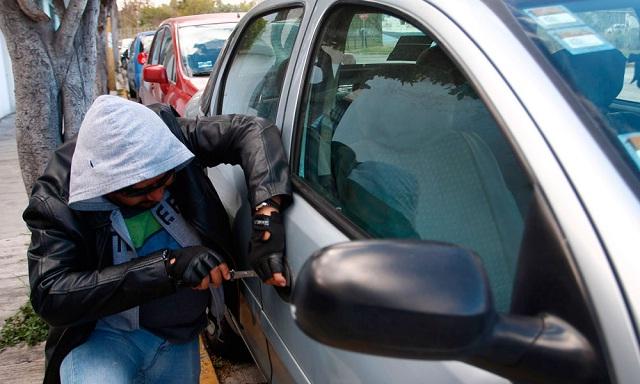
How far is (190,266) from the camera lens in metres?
1.82

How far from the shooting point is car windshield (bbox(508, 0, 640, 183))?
1.16 meters

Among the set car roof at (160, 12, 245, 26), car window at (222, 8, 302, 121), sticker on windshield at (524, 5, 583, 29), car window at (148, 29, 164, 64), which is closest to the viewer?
sticker on windshield at (524, 5, 583, 29)

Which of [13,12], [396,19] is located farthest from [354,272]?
[13,12]

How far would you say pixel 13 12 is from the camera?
349cm

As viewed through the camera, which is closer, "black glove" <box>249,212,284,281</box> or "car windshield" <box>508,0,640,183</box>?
"car windshield" <box>508,0,640,183</box>

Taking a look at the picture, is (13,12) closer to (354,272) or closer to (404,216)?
(404,216)

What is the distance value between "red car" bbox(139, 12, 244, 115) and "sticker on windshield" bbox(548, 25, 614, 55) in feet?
17.4

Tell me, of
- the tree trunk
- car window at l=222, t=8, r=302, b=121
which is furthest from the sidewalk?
car window at l=222, t=8, r=302, b=121

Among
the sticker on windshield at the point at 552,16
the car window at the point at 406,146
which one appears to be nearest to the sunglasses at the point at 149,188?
the car window at the point at 406,146

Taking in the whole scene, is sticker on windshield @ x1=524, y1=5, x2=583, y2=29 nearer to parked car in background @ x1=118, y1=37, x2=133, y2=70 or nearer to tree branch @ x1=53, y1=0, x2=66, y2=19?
tree branch @ x1=53, y1=0, x2=66, y2=19

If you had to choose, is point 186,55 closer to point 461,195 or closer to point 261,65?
point 261,65

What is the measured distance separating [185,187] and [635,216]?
58.0 inches

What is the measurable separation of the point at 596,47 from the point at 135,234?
144 cm

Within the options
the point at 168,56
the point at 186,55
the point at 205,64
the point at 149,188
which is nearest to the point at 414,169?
the point at 149,188
